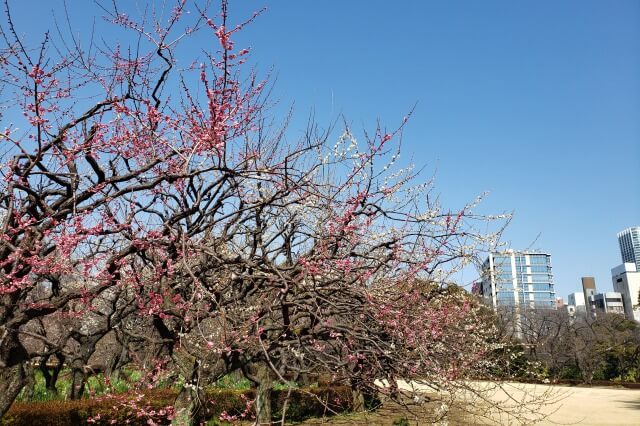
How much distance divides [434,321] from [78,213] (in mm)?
5274

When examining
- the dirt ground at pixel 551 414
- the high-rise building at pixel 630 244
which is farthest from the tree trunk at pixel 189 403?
the high-rise building at pixel 630 244

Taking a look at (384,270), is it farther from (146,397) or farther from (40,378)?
(40,378)

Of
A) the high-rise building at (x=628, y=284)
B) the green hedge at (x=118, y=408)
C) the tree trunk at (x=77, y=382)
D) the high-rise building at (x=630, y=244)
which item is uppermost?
the high-rise building at (x=630, y=244)

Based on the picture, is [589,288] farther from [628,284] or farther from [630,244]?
[630,244]

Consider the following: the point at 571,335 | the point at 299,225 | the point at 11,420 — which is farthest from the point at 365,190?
the point at 571,335

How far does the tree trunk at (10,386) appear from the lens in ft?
16.5

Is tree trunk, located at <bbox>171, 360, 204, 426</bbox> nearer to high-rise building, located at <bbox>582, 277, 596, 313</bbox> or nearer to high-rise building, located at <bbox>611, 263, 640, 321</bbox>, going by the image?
high-rise building, located at <bbox>611, 263, 640, 321</bbox>

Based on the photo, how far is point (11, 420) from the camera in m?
7.07

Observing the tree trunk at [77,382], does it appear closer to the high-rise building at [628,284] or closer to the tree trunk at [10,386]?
the tree trunk at [10,386]

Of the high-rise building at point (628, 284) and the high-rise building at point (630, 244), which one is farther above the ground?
the high-rise building at point (630, 244)

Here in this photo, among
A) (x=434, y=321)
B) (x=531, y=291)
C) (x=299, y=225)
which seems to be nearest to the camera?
(x=434, y=321)

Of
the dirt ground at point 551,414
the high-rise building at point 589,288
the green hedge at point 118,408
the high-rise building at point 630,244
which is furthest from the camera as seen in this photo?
the high-rise building at point 630,244

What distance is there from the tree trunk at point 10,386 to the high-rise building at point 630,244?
192m

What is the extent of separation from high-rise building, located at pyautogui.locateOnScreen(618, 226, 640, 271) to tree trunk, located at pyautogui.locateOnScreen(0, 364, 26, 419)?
631 ft
